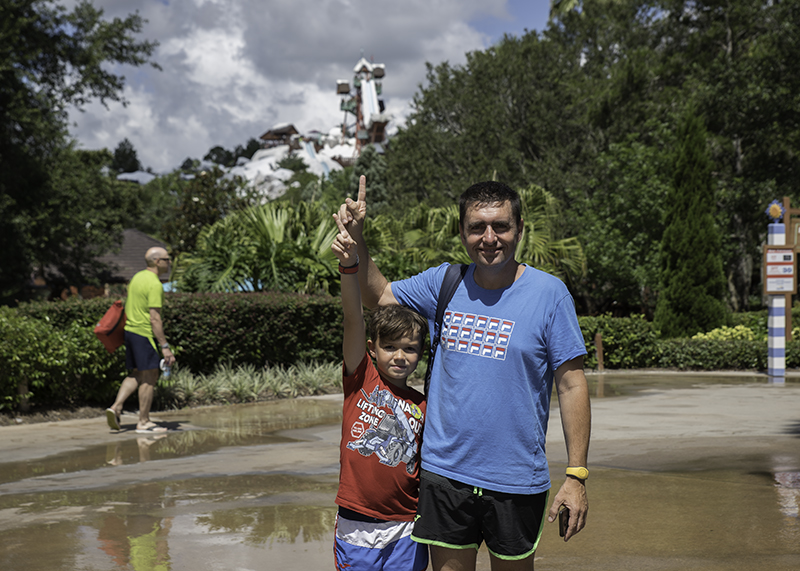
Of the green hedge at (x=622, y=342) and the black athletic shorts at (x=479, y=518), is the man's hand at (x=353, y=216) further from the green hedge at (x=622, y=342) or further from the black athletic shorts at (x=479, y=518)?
the green hedge at (x=622, y=342)

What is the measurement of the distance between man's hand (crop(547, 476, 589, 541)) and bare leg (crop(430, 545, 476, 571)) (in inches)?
13.9

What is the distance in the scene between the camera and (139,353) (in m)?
8.19

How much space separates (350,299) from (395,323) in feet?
0.70

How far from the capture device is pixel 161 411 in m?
9.89

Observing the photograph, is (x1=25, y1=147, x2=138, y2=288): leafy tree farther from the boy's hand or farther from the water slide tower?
the water slide tower

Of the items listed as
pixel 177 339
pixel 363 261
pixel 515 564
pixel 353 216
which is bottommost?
pixel 515 564

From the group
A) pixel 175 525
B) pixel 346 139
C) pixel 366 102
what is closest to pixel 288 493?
pixel 175 525

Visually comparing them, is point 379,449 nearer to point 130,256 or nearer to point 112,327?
point 112,327

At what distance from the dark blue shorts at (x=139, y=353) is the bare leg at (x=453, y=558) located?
6.04 meters

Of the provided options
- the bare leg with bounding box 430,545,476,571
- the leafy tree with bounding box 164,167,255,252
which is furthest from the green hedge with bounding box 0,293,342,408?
the leafy tree with bounding box 164,167,255,252

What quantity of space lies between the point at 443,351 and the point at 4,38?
22.5 m

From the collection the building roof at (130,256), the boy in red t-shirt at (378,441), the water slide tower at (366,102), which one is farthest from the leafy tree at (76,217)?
the water slide tower at (366,102)

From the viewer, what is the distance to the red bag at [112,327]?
8.34m

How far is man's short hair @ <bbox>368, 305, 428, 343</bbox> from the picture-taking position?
300 cm
